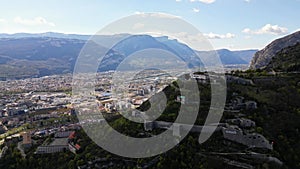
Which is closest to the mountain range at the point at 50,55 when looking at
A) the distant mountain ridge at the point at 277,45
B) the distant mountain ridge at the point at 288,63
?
the distant mountain ridge at the point at 277,45

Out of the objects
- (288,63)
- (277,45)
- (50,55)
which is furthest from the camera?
(50,55)

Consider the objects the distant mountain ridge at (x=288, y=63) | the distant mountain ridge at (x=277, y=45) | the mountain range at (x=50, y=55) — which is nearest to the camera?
the distant mountain ridge at (x=288, y=63)

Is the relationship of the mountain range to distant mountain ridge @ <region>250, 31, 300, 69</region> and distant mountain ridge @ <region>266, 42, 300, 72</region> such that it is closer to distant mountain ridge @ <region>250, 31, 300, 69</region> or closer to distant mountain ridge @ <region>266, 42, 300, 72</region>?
distant mountain ridge @ <region>250, 31, 300, 69</region>

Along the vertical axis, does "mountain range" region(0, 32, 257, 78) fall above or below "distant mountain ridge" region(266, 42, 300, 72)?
below

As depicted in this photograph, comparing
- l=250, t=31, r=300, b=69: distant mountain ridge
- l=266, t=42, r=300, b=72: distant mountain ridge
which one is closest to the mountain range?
l=250, t=31, r=300, b=69: distant mountain ridge

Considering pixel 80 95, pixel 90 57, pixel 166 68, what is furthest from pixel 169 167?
pixel 90 57

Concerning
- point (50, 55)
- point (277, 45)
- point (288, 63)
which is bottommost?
point (50, 55)

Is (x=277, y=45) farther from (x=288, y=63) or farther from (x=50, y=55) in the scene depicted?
(x=50, y=55)

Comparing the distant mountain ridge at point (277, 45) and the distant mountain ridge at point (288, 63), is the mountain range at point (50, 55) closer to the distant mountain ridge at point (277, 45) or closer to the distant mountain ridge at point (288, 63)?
the distant mountain ridge at point (277, 45)

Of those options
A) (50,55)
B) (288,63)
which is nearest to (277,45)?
(288,63)

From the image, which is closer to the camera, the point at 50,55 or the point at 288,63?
the point at 288,63

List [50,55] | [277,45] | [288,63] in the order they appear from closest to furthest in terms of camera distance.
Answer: [288,63] < [277,45] < [50,55]
